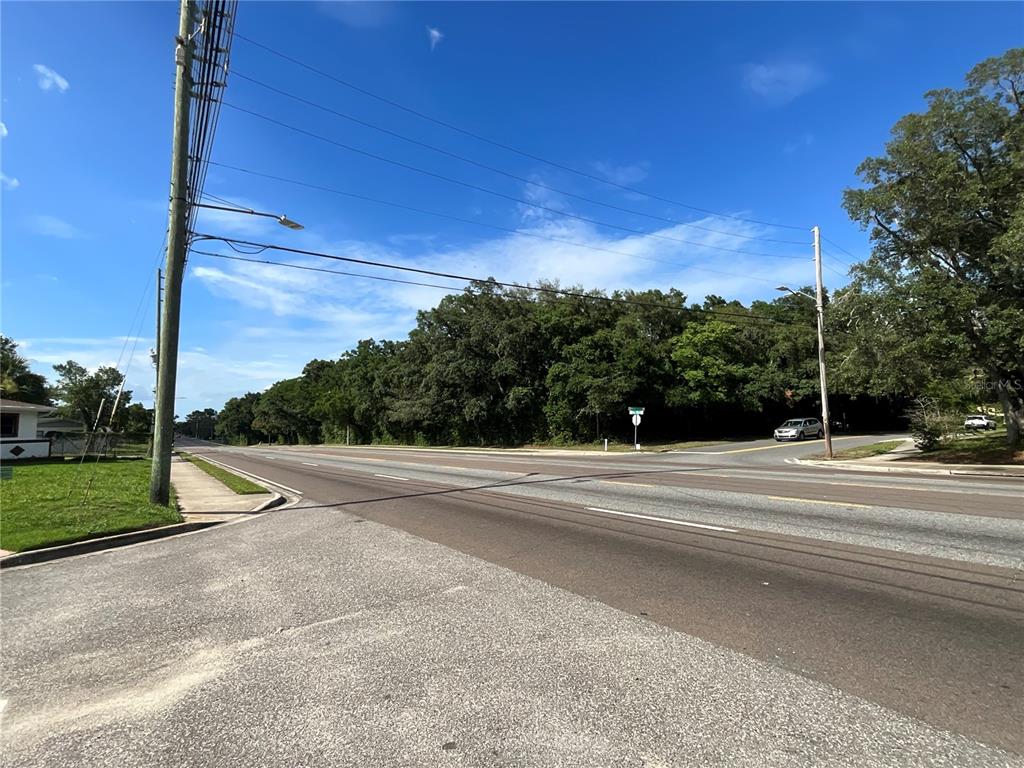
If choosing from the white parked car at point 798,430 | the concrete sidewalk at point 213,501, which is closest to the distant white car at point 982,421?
the white parked car at point 798,430

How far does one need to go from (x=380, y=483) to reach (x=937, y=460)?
2191 cm

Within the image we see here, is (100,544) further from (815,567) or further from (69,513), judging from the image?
(815,567)

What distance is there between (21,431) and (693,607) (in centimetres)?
4065


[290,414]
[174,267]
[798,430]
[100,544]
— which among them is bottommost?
[100,544]

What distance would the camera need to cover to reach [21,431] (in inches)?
1284

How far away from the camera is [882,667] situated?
387 cm

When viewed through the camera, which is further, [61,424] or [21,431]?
[61,424]

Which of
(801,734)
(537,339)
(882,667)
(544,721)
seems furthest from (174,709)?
(537,339)

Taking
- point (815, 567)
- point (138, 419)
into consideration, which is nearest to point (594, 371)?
point (815, 567)

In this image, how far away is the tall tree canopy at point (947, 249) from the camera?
20656 mm

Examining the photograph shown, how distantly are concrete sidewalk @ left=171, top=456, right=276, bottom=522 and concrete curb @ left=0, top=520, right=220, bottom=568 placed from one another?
0.79 m

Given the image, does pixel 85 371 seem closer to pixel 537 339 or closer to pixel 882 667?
pixel 537 339

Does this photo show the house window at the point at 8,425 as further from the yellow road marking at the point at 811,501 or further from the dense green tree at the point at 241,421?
the dense green tree at the point at 241,421

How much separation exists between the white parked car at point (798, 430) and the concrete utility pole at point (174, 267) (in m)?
40.6
